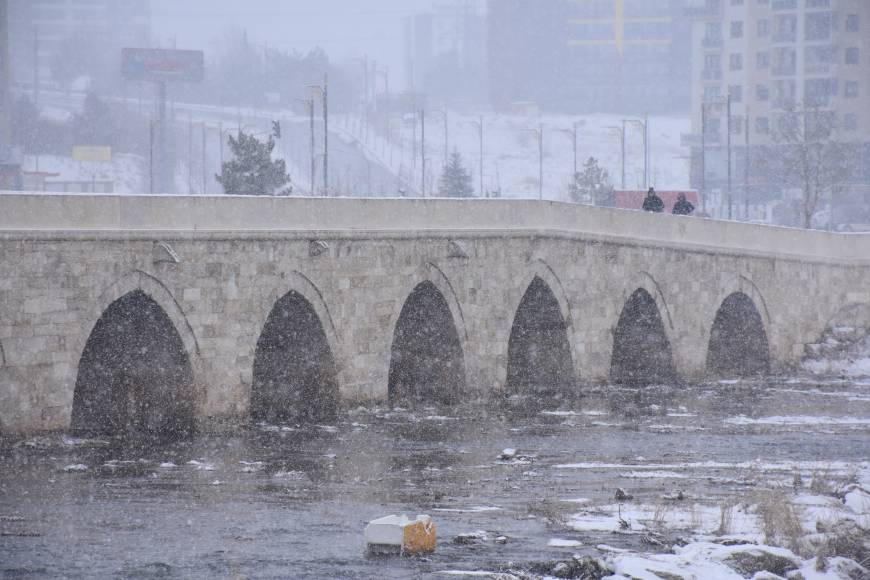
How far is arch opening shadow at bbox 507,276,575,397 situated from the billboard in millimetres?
79200

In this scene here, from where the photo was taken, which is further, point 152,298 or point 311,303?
point 311,303

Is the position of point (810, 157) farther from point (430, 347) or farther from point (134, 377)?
point (134, 377)

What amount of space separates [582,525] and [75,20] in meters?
173

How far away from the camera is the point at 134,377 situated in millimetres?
28469

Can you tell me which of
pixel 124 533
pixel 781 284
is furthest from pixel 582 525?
pixel 781 284

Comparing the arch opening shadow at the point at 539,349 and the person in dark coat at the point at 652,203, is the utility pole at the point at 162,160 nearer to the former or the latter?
the person in dark coat at the point at 652,203

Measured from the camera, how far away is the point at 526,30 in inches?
6491

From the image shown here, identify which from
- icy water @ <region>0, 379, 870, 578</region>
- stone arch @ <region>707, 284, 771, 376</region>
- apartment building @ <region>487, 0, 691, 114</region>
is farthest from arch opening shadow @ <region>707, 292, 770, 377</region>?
apartment building @ <region>487, 0, 691, 114</region>

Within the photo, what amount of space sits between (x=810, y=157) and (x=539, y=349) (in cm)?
4641

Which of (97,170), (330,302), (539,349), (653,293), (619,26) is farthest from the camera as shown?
(619,26)

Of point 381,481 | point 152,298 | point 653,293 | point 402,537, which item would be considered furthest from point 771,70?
point 402,537

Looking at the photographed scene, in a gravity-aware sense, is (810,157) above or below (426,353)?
above

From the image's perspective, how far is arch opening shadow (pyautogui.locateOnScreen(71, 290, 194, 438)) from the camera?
1102 inches

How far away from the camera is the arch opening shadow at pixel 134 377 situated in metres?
28.0
